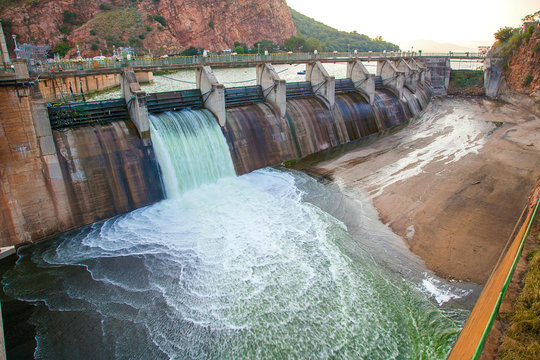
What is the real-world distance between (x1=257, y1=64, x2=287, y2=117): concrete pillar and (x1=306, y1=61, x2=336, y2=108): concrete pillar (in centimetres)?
493

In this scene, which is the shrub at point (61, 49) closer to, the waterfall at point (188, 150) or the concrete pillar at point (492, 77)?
the waterfall at point (188, 150)

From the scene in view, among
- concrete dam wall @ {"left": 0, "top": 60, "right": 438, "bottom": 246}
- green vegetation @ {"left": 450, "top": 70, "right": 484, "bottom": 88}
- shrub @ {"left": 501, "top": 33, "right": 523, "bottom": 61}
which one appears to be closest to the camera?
concrete dam wall @ {"left": 0, "top": 60, "right": 438, "bottom": 246}

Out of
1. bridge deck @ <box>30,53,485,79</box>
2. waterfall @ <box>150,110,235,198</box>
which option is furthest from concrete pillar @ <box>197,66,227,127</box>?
bridge deck @ <box>30,53,485,79</box>

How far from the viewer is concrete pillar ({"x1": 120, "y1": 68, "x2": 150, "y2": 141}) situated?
19.1m

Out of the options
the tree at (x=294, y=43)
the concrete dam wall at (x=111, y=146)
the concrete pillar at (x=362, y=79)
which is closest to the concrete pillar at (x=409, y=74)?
the concrete pillar at (x=362, y=79)

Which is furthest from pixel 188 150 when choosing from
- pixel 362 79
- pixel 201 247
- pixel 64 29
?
pixel 64 29

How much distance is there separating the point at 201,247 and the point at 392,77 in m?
30.7

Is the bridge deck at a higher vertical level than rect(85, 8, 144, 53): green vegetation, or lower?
lower

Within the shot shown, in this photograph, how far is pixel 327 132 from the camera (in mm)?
28938

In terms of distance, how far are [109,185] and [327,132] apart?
1712 centimetres

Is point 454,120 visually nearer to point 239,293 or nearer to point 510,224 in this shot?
point 510,224

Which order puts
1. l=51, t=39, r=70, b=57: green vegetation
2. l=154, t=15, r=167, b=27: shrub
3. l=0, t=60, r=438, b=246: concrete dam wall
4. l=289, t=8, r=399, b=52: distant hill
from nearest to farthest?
l=0, t=60, r=438, b=246: concrete dam wall
l=51, t=39, r=70, b=57: green vegetation
l=154, t=15, r=167, b=27: shrub
l=289, t=8, r=399, b=52: distant hill

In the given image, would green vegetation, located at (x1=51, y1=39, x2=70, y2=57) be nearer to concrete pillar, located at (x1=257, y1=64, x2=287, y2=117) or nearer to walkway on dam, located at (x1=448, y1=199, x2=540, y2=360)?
concrete pillar, located at (x1=257, y1=64, x2=287, y2=117)

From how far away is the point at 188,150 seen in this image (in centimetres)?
2106
